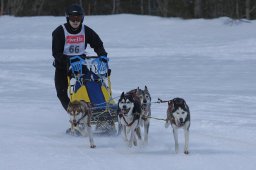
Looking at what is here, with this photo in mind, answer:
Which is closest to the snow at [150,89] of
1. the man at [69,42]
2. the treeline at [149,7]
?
the man at [69,42]

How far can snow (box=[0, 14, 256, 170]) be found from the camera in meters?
5.59

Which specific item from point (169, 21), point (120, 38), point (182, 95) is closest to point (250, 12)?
point (169, 21)

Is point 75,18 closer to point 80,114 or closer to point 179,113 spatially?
point 80,114

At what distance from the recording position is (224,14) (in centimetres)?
2888

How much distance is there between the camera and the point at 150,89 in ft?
38.6

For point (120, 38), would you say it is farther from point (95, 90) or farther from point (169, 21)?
point (95, 90)

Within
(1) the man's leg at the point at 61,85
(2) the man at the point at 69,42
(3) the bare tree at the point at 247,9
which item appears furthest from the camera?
(3) the bare tree at the point at 247,9

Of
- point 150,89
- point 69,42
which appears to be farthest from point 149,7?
point 69,42

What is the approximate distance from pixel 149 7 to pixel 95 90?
29.6 metres

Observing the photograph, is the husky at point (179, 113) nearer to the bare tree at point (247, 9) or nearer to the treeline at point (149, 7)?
the treeline at point (149, 7)

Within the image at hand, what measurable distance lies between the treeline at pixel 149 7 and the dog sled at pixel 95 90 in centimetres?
1946

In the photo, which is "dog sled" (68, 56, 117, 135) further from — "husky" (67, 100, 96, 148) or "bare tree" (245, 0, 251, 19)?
"bare tree" (245, 0, 251, 19)

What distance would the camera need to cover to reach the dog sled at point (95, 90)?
6707 millimetres

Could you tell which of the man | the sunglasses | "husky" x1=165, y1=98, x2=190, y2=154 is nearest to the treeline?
the man
